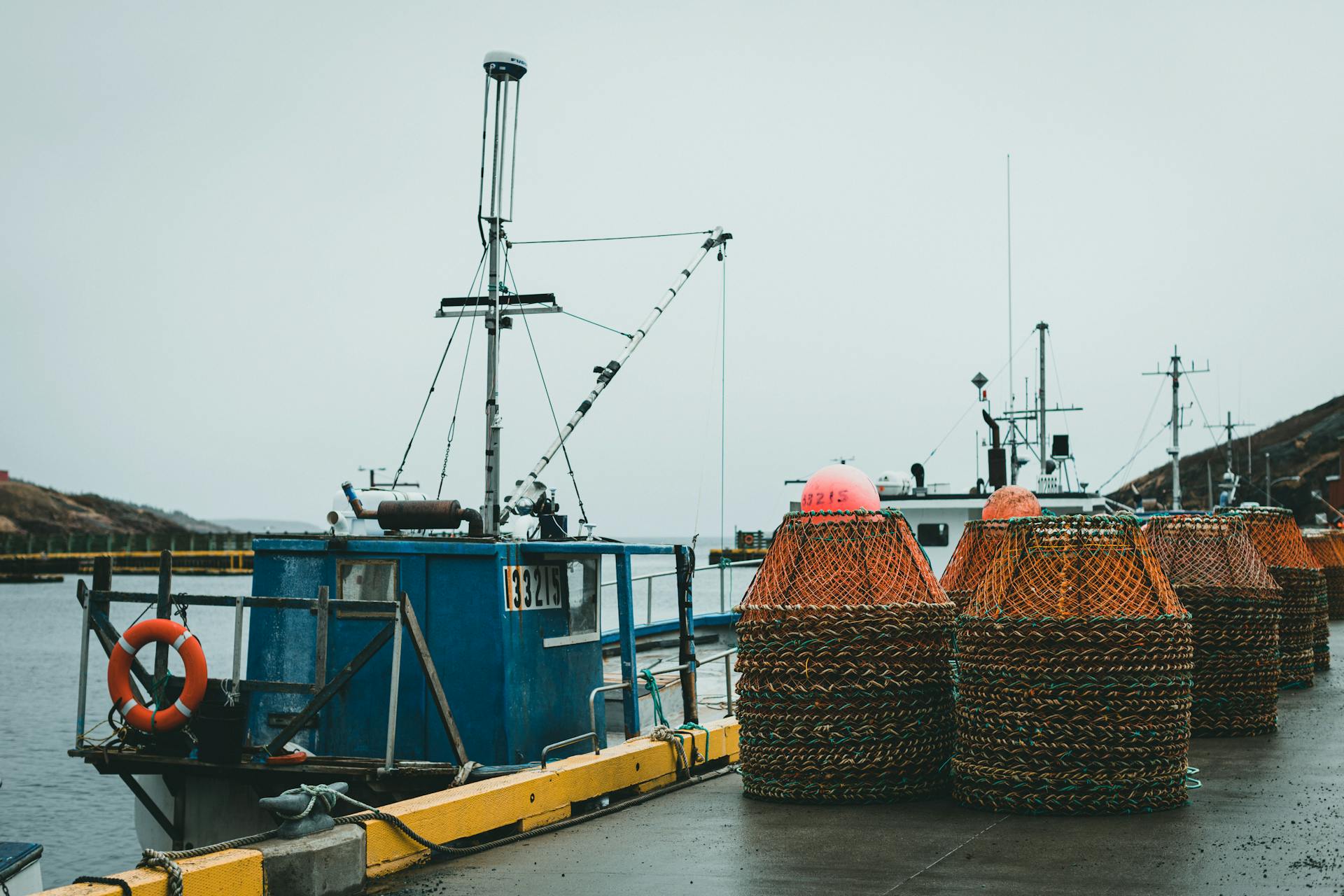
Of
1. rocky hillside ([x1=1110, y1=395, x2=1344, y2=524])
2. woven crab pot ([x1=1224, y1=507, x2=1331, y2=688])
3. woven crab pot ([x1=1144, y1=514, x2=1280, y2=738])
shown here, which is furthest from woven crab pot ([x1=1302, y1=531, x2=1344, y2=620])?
rocky hillside ([x1=1110, y1=395, x2=1344, y2=524])

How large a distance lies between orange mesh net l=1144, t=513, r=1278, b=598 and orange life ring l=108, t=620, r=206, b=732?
770cm

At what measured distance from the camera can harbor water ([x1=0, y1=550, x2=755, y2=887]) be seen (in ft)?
65.0

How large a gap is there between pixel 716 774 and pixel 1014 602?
320 centimetres

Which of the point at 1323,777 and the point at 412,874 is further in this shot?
the point at 1323,777

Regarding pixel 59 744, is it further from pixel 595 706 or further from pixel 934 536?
pixel 595 706

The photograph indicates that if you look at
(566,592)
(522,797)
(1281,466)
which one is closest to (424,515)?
(566,592)

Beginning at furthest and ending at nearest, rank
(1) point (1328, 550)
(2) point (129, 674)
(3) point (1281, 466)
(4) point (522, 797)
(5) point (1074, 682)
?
1. (3) point (1281, 466)
2. (1) point (1328, 550)
3. (2) point (129, 674)
4. (4) point (522, 797)
5. (5) point (1074, 682)

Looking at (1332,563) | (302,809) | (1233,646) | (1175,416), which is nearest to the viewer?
(302,809)

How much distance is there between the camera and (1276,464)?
10975cm

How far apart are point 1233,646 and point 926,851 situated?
524 cm

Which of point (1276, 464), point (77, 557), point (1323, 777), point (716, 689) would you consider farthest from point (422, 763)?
point (1276, 464)

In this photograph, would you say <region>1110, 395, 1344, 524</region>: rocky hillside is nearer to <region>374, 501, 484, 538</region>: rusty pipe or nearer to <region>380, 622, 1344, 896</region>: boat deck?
<region>374, 501, 484, 538</region>: rusty pipe

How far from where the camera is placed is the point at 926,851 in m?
7.11

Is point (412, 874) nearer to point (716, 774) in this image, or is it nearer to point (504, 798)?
point (504, 798)
